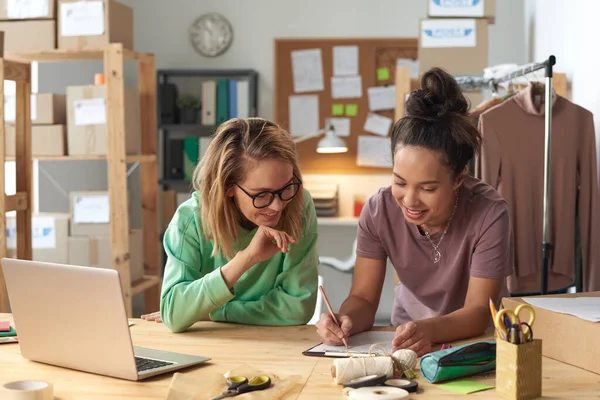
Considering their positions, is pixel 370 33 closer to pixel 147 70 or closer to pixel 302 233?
pixel 147 70

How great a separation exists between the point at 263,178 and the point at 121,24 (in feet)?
8.66

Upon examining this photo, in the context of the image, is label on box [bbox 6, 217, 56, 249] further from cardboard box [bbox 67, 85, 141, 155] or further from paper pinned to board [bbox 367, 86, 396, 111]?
paper pinned to board [bbox 367, 86, 396, 111]

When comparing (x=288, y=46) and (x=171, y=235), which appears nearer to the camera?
(x=171, y=235)

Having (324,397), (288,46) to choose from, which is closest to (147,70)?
(288,46)

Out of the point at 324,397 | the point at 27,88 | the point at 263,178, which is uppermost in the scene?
the point at 27,88

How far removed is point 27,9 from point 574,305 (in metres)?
3.45

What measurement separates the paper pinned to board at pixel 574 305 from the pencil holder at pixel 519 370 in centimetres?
24

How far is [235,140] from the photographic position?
2.01m

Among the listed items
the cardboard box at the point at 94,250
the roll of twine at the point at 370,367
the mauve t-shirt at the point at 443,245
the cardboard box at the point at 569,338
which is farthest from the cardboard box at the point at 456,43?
the roll of twine at the point at 370,367

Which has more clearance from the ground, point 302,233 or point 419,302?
point 302,233

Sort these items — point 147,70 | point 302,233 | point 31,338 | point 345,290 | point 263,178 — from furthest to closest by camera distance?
1. point 345,290
2. point 147,70
3. point 302,233
4. point 263,178
5. point 31,338

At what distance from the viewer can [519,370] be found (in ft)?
4.56

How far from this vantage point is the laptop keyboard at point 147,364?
5.22ft

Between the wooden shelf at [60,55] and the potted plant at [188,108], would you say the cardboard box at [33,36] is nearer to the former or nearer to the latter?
the wooden shelf at [60,55]
